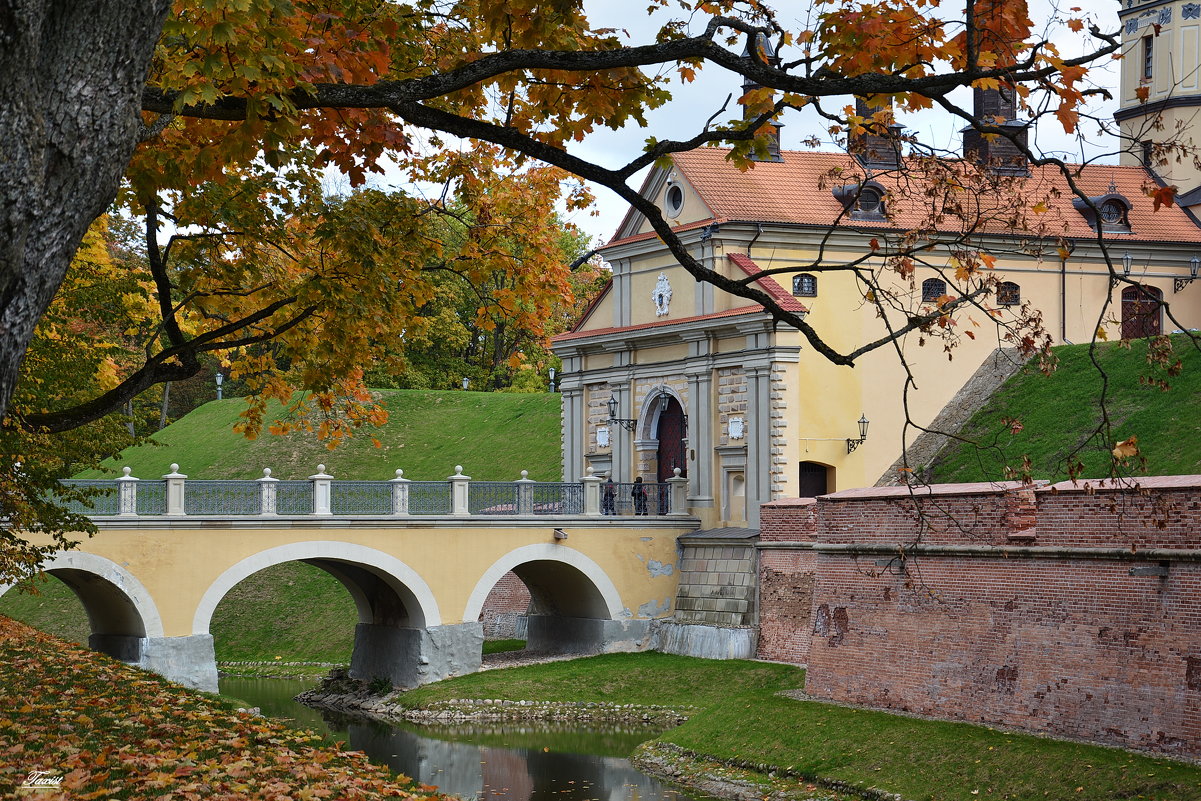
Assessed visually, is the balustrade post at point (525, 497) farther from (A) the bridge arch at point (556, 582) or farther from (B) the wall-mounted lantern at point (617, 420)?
(B) the wall-mounted lantern at point (617, 420)

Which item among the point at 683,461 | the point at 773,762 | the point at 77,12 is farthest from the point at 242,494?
the point at 77,12

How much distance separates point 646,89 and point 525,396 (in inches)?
1691

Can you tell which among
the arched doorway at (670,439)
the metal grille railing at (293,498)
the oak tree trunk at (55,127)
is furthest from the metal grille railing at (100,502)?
the oak tree trunk at (55,127)

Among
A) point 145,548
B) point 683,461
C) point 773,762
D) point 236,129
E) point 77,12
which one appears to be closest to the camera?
point 77,12

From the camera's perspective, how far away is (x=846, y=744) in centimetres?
1867

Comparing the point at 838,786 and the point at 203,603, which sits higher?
the point at 203,603

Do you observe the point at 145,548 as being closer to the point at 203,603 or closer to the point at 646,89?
the point at 203,603

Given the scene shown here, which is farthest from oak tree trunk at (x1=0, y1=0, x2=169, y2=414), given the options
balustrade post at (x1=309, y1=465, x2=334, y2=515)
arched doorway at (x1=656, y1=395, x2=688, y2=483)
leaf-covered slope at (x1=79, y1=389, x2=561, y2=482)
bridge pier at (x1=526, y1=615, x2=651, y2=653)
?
leaf-covered slope at (x1=79, y1=389, x2=561, y2=482)

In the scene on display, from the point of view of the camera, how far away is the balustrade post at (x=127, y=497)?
26125mm

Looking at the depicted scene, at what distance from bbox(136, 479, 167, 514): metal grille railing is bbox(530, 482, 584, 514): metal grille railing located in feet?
26.5

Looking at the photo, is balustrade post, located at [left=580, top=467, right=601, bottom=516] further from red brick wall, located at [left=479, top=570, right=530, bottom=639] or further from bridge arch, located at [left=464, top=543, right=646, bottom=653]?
red brick wall, located at [left=479, top=570, right=530, bottom=639]

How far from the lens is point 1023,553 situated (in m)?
18.1

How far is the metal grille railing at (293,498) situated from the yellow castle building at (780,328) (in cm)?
838

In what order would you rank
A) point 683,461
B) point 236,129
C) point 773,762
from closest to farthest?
1. point 236,129
2. point 773,762
3. point 683,461
